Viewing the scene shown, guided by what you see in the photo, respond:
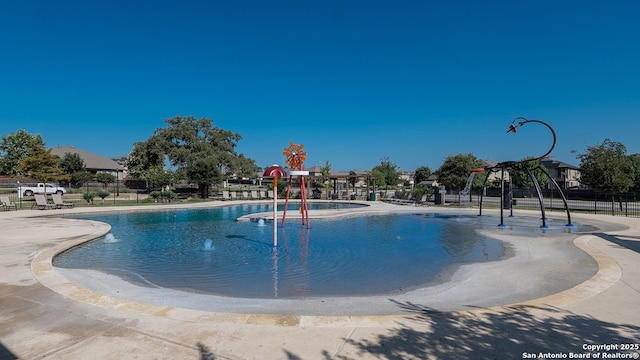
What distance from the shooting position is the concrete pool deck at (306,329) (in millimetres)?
3789

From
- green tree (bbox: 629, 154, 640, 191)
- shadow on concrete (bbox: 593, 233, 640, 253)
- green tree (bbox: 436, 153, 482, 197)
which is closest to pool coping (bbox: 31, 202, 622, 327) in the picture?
shadow on concrete (bbox: 593, 233, 640, 253)

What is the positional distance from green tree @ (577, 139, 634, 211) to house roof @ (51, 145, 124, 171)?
63527 millimetres

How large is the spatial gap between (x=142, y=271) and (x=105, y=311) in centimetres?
371

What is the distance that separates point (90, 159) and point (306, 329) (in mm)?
66670

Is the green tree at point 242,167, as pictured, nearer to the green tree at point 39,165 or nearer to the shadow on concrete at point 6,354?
the green tree at point 39,165

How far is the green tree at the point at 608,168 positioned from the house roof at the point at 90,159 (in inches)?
2501

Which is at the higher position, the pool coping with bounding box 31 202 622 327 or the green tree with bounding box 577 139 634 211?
the green tree with bounding box 577 139 634 211

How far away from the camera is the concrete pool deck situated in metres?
3.79

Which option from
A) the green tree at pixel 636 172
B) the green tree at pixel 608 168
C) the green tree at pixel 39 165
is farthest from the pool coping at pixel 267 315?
the green tree at pixel 636 172

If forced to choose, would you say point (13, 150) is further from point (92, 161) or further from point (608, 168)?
point (608, 168)

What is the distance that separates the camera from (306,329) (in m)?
4.41

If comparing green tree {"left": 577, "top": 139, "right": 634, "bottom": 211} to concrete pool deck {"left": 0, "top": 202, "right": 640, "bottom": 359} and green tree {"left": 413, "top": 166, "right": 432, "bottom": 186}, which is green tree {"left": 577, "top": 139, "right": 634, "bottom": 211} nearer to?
concrete pool deck {"left": 0, "top": 202, "right": 640, "bottom": 359}

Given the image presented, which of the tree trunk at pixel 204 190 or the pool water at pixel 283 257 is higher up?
the tree trunk at pixel 204 190

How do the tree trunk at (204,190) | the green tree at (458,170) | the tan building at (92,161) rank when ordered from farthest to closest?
the tan building at (92,161), the tree trunk at (204,190), the green tree at (458,170)
